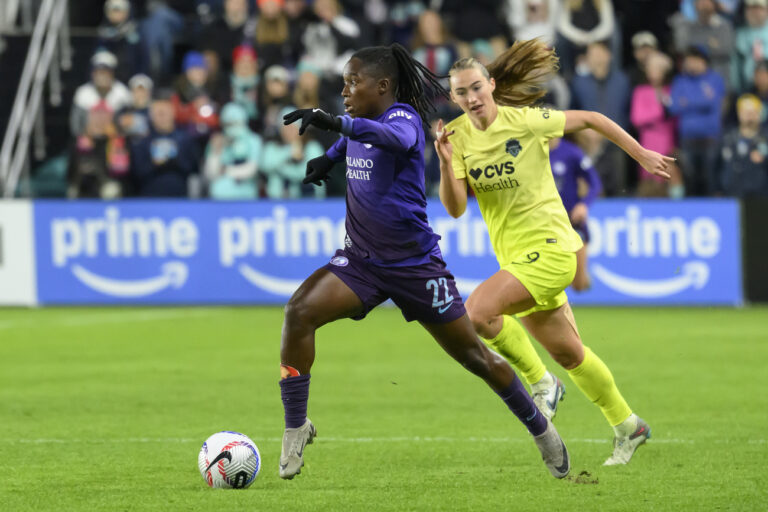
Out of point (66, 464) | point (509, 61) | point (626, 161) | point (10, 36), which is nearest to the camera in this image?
point (66, 464)

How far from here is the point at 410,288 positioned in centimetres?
658

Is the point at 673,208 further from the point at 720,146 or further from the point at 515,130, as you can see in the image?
the point at 515,130

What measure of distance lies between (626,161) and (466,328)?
12.0 m

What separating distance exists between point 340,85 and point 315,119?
12.1 m

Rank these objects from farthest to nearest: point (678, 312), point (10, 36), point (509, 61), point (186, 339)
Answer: point (10, 36), point (678, 312), point (186, 339), point (509, 61)

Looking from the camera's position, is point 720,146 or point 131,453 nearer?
point 131,453

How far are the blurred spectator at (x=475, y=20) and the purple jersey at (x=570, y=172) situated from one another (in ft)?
21.6

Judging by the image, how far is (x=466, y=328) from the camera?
6.62m

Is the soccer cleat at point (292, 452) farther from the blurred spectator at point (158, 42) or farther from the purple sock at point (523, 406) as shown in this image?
the blurred spectator at point (158, 42)

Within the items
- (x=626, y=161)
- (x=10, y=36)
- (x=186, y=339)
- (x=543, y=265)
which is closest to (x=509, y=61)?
(x=543, y=265)

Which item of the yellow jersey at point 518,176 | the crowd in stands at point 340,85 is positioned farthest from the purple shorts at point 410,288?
the crowd in stands at point 340,85

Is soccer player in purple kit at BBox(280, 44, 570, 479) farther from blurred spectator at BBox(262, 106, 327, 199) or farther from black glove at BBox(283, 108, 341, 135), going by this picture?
blurred spectator at BBox(262, 106, 327, 199)

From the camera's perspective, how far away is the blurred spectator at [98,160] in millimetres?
18438

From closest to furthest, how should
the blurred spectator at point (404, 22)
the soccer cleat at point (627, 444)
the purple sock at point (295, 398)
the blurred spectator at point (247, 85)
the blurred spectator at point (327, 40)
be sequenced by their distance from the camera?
the purple sock at point (295, 398), the soccer cleat at point (627, 444), the blurred spectator at point (247, 85), the blurred spectator at point (327, 40), the blurred spectator at point (404, 22)
